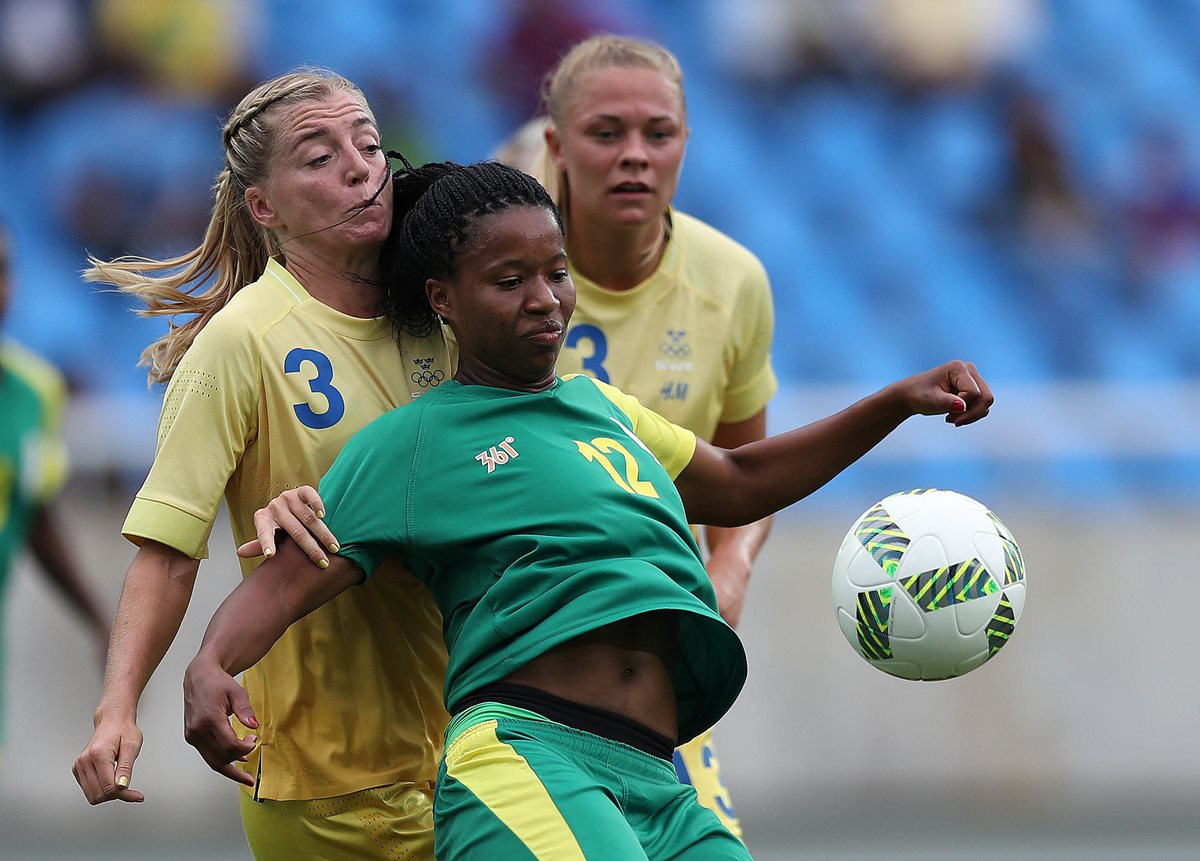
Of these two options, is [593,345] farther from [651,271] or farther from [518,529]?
[518,529]

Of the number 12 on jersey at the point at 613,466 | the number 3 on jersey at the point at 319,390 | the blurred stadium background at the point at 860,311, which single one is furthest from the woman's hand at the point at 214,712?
the blurred stadium background at the point at 860,311

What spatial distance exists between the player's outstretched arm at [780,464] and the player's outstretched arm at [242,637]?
0.90 m

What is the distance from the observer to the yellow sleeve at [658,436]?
3916 mm

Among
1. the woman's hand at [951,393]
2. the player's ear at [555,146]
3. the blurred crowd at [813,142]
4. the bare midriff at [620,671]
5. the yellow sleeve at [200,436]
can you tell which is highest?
the blurred crowd at [813,142]

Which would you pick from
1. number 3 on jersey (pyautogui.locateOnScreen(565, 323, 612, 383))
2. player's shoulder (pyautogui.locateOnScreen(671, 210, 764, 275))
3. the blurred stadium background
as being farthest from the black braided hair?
the blurred stadium background

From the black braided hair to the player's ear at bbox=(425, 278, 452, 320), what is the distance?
0.02 m

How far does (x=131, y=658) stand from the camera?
3.43 metres

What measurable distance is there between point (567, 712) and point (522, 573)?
275mm

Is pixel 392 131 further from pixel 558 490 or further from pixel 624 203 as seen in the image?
pixel 558 490

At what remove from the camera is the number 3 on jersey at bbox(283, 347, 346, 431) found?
146 inches

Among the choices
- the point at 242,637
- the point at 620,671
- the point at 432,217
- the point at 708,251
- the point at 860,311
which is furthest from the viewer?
the point at 860,311

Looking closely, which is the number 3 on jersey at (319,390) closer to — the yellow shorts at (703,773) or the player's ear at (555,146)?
the player's ear at (555,146)

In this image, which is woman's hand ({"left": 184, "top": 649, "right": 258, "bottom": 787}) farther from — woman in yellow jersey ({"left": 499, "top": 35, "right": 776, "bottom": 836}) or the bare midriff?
woman in yellow jersey ({"left": 499, "top": 35, "right": 776, "bottom": 836})

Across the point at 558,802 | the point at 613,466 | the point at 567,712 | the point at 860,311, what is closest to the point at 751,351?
the point at 613,466
